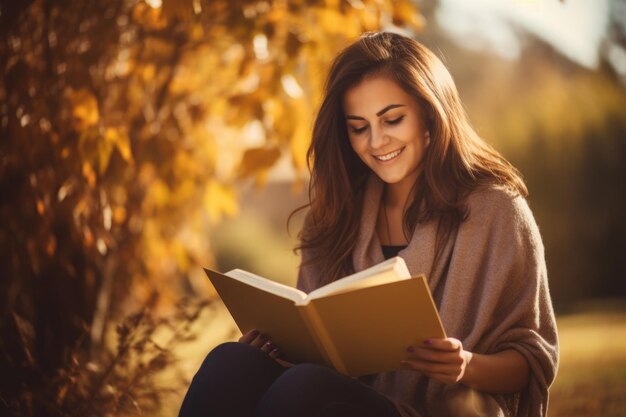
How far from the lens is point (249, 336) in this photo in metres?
1.88

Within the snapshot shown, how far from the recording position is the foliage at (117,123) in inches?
97.3

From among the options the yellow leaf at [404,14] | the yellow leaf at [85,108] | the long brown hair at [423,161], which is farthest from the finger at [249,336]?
the yellow leaf at [404,14]

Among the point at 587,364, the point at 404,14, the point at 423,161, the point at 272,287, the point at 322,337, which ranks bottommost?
the point at 587,364

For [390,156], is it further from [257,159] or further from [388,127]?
[257,159]

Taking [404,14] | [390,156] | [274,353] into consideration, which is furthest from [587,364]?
[274,353]

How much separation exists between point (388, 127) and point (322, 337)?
0.65 m

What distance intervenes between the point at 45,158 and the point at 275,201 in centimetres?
471

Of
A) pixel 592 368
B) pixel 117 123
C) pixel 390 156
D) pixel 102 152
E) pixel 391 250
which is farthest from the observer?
pixel 592 368

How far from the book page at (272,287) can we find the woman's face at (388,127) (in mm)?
524

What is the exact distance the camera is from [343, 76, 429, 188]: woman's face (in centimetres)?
196

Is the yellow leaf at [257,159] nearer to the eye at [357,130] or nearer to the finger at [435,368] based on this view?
the eye at [357,130]

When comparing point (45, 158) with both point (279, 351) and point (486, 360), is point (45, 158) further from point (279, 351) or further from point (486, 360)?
point (486, 360)

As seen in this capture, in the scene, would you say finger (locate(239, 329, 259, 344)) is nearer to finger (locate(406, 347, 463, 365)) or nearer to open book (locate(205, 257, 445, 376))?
open book (locate(205, 257, 445, 376))

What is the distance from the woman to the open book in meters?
0.06
